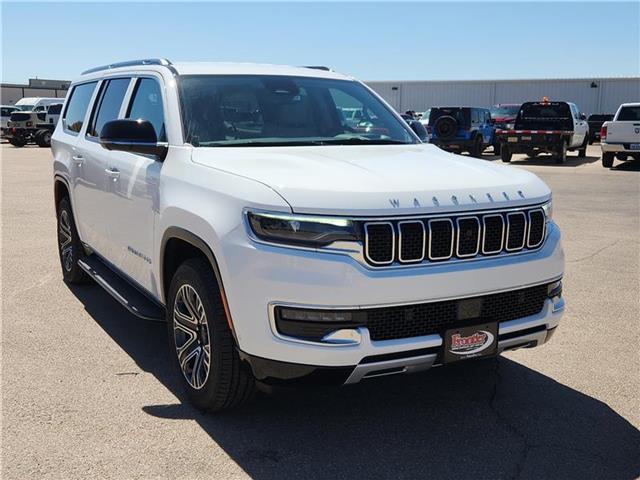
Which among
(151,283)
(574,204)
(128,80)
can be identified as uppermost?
(128,80)

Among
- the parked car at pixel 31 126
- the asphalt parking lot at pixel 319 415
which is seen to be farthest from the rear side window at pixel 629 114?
the parked car at pixel 31 126

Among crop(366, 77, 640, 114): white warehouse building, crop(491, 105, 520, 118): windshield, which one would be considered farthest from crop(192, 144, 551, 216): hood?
crop(366, 77, 640, 114): white warehouse building

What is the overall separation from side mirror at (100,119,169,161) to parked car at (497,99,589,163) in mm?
20340

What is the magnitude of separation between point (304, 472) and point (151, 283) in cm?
174

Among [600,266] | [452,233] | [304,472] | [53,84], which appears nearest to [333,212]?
[452,233]

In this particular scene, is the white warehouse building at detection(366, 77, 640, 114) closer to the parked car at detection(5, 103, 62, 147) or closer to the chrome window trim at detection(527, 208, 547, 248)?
the parked car at detection(5, 103, 62, 147)

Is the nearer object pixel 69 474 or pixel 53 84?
pixel 69 474

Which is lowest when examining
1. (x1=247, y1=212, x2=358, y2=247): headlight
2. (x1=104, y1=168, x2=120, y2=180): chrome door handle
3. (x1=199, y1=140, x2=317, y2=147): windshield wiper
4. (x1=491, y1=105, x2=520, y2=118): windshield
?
(x1=491, y1=105, x2=520, y2=118): windshield

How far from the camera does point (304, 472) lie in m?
3.26

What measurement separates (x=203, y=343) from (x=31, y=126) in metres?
32.7

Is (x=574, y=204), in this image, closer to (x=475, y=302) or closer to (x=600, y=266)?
(x=600, y=266)

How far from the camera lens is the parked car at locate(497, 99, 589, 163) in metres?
22.9

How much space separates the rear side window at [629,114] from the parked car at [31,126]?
79.6 ft

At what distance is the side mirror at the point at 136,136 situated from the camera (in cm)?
411
